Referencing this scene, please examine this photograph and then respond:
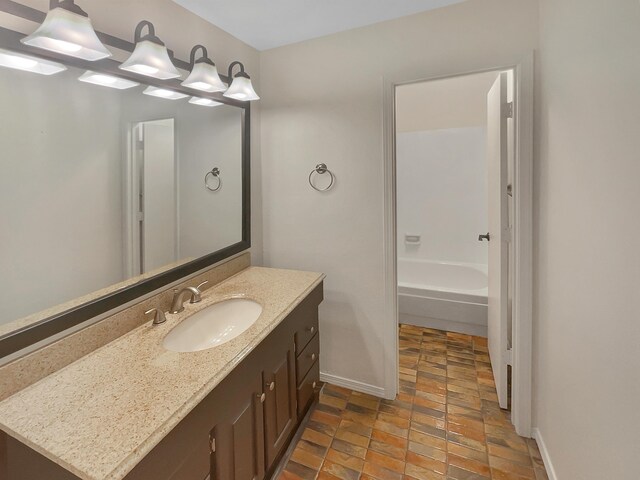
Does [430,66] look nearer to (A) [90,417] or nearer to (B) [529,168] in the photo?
(B) [529,168]

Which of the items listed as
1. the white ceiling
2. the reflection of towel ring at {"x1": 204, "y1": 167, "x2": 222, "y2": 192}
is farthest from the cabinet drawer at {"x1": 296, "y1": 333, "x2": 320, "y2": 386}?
the white ceiling

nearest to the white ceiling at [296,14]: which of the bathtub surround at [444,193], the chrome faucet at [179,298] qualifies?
the chrome faucet at [179,298]

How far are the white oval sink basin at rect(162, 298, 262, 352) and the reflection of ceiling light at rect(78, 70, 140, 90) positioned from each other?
3.21 feet

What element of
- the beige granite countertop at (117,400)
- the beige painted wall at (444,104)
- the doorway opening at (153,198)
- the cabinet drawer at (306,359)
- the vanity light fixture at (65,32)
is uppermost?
the beige painted wall at (444,104)

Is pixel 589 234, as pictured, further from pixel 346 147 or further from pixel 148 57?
pixel 148 57

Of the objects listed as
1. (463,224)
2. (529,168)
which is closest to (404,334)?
(463,224)

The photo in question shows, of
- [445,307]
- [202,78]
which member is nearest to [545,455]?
[445,307]

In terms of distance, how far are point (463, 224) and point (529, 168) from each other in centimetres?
216

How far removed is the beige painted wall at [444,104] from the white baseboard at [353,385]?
2.18 m

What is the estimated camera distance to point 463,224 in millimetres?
3654

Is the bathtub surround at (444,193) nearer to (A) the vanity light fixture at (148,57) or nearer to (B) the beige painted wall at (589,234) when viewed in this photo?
(B) the beige painted wall at (589,234)

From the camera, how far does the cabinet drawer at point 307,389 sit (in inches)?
66.5

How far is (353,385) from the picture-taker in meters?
2.12

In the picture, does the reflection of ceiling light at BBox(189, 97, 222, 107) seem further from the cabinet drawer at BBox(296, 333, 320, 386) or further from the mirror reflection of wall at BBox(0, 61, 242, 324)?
the cabinet drawer at BBox(296, 333, 320, 386)
